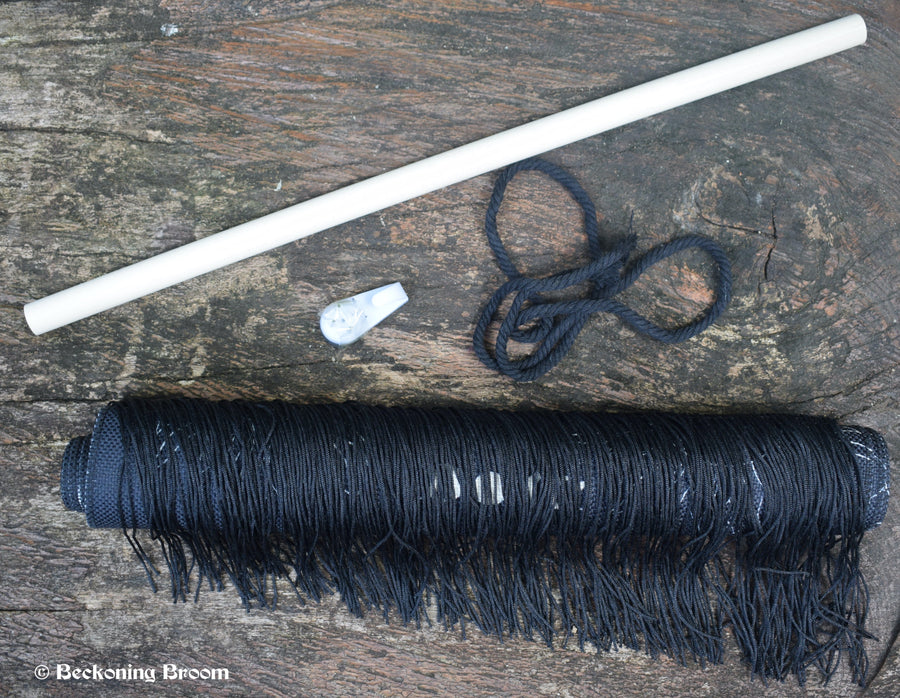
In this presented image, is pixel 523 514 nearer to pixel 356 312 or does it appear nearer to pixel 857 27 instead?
pixel 356 312

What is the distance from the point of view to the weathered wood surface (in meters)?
1.13

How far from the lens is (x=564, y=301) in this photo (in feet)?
3.73

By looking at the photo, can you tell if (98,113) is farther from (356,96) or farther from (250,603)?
(250,603)

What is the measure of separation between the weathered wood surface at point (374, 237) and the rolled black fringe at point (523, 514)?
70 mm

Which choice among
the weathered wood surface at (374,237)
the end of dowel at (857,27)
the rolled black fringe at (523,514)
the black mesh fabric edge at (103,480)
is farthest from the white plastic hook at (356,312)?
the end of dowel at (857,27)

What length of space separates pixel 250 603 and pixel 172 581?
136mm

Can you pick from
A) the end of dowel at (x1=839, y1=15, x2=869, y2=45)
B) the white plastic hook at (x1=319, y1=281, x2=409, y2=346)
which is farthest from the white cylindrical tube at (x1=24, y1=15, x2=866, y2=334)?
the white plastic hook at (x1=319, y1=281, x2=409, y2=346)

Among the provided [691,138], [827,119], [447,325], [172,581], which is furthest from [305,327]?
[827,119]

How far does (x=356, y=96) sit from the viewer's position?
1151 mm

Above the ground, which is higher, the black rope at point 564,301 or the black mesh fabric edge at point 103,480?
the black rope at point 564,301

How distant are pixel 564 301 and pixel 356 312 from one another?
1.19 feet

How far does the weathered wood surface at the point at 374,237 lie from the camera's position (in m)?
1.13

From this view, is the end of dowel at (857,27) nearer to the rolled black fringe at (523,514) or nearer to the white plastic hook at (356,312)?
the rolled black fringe at (523,514)

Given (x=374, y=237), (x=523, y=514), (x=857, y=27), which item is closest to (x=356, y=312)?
(x=374, y=237)
